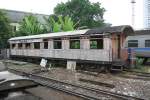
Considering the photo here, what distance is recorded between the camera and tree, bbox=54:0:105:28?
47.2 m

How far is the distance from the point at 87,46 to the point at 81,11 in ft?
109

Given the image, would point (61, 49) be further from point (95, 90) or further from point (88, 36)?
point (95, 90)

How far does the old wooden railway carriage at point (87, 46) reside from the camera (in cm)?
1453

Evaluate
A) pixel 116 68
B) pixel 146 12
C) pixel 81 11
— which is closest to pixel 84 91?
pixel 116 68

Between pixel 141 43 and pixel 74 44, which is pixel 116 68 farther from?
pixel 141 43

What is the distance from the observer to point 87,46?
15688mm

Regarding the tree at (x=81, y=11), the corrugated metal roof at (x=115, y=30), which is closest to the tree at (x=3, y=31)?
the tree at (x=81, y=11)

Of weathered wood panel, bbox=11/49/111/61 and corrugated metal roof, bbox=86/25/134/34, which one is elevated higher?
corrugated metal roof, bbox=86/25/134/34

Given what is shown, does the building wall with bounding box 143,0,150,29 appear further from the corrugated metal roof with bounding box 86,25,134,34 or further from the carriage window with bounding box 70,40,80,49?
the carriage window with bounding box 70,40,80,49

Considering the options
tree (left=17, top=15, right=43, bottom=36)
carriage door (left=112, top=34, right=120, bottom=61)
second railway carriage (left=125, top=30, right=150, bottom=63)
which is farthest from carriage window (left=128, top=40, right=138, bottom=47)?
tree (left=17, top=15, right=43, bottom=36)

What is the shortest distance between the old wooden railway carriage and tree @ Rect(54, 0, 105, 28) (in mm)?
27023

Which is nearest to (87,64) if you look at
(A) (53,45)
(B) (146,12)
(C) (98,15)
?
(A) (53,45)

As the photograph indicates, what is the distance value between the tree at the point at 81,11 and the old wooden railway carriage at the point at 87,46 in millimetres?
27023

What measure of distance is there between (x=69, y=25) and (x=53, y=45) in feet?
30.7
